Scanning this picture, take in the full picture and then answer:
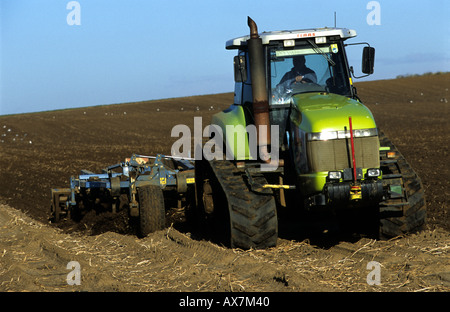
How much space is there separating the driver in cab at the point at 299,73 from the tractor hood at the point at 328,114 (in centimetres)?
47

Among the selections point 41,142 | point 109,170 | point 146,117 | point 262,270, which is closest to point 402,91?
point 146,117

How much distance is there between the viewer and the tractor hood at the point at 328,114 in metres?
7.45

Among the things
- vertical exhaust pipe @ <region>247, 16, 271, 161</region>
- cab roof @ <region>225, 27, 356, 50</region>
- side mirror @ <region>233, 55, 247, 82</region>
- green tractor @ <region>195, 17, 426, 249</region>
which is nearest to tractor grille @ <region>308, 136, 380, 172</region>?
green tractor @ <region>195, 17, 426, 249</region>

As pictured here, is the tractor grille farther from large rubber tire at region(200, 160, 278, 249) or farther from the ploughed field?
the ploughed field

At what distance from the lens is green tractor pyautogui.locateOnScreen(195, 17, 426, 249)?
7438 millimetres

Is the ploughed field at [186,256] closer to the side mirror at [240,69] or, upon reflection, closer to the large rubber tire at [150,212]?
the large rubber tire at [150,212]

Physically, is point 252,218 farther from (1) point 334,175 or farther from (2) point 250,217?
(1) point 334,175

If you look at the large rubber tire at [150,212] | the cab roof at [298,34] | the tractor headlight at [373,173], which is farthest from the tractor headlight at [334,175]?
the large rubber tire at [150,212]

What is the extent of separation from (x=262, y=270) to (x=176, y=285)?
A: 35.9 inches

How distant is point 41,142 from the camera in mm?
29094

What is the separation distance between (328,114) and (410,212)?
59.1 inches

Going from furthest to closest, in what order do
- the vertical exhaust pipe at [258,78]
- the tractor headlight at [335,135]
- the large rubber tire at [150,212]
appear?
the large rubber tire at [150,212], the vertical exhaust pipe at [258,78], the tractor headlight at [335,135]

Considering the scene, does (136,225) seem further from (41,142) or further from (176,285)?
(41,142)

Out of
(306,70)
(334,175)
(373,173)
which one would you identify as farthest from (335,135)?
(306,70)
